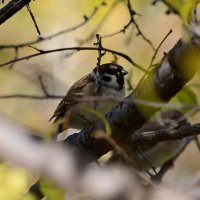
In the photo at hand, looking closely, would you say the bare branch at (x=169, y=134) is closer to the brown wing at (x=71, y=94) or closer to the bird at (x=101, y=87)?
the brown wing at (x=71, y=94)

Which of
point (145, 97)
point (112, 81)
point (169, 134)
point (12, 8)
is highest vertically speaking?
point (12, 8)

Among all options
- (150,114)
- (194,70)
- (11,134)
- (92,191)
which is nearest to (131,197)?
(92,191)

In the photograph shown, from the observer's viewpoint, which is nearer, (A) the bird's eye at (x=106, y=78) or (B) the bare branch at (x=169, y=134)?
(B) the bare branch at (x=169, y=134)

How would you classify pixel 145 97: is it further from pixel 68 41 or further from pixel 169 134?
pixel 68 41

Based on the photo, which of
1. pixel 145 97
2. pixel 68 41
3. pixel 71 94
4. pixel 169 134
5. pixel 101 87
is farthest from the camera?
pixel 68 41

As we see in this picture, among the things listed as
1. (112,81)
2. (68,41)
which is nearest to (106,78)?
(112,81)

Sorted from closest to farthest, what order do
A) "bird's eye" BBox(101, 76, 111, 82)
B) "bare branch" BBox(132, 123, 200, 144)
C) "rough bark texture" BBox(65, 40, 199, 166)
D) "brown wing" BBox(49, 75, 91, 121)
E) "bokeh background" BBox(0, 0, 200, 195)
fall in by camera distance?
"rough bark texture" BBox(65, 40, 199, 166) → "bare branch" BBox(132, 123, 200, 144) → "brown wing" BBox(49, 75, 91, 121) → "bird's eye" BBox(101, 76, 111, 82) → "bokeh background" BBox(0, 0, 200, 195)

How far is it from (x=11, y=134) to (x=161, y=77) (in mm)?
881

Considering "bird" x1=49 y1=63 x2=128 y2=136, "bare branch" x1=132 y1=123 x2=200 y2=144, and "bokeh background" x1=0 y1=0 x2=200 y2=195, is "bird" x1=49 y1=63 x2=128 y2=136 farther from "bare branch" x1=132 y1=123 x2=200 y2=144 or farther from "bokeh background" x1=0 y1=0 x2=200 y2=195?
"bare branch" x1=132 y1=123 x2=200 y2=144

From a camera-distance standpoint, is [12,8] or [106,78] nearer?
[12,8]

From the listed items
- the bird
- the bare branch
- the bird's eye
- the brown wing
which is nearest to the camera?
the bare branch

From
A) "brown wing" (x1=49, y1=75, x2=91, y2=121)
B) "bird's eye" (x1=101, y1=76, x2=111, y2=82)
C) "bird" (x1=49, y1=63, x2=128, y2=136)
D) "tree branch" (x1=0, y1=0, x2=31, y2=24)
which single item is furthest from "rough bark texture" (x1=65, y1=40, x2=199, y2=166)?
"bird's eye" (x1=101, y1=76, x2=111, y2=82)

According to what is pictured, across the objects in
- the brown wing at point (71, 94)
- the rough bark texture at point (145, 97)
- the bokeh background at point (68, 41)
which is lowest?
the bokeh background at point (68, 41)

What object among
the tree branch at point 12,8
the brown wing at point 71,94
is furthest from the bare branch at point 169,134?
the brown wing at point 71,94
